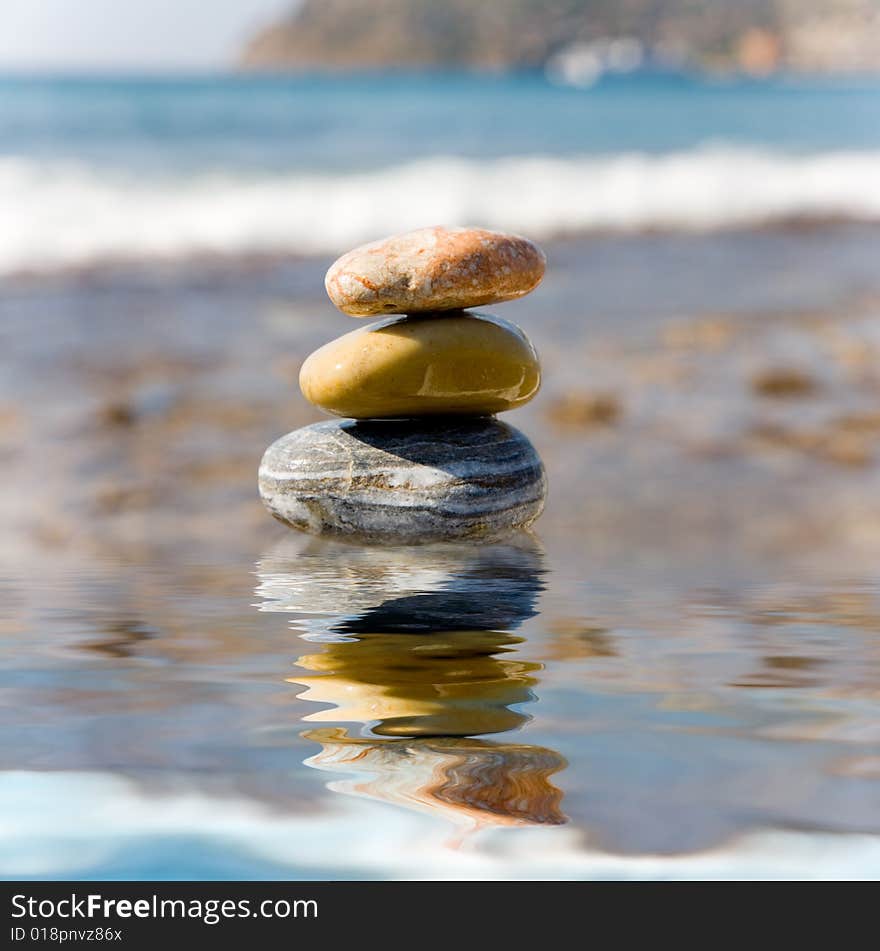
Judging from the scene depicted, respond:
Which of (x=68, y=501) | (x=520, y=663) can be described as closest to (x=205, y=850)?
(x=520, y=663)

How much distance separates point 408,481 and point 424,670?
1.24 m

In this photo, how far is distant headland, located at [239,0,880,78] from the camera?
50.6m

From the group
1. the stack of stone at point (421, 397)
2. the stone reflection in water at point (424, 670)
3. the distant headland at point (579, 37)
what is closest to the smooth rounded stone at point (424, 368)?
the stack of stone at point (421, 397)

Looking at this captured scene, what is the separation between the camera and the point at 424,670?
2322 mm

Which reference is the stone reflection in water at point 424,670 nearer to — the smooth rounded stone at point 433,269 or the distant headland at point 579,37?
the smooth rounded stone at point 433,269

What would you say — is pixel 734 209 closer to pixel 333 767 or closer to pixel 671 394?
pixel 671 394

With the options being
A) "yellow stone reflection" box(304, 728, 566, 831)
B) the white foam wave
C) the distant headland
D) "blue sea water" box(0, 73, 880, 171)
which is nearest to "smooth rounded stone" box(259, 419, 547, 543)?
"yellow stone reflection" box(304, 728, 566, 831)

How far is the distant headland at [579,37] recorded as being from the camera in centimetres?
5057

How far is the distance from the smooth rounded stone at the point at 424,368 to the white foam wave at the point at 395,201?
6544 mm

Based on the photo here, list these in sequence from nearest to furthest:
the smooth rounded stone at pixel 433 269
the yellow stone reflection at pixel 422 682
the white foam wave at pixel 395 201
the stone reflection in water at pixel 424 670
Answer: the stone reflection in water at pixel 424 670, the yellow stone reflection at pixel 422 682, the smooth rounded stone at pixel 433 269, the white foam wave at pixel 395 201

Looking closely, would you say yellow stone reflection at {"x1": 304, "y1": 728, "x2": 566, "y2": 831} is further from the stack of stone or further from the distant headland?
the distant headland

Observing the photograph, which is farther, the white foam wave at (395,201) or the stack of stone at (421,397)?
the white foam wave at (395,201)

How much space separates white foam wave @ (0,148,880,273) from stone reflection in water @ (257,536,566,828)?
7.12m

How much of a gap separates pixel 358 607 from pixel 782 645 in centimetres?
96
